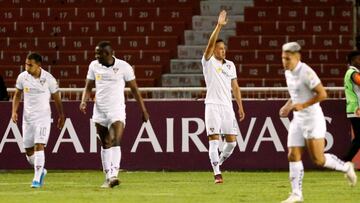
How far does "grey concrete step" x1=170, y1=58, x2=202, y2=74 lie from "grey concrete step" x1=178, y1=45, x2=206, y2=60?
360 millimetres

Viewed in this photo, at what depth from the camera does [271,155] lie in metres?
20.6

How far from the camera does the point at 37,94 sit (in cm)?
1645

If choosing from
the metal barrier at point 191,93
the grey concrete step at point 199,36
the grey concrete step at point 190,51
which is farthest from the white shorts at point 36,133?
the grey concrete step at point 199,36

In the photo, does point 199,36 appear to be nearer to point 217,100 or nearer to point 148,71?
point 148,71

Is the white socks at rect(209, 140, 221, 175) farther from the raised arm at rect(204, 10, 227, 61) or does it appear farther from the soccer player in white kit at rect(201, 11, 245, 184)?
the raised arm at rect(204, 10, 227, 61)

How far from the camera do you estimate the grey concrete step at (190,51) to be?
27297 mm

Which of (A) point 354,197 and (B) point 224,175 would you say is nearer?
(A) point 354,197

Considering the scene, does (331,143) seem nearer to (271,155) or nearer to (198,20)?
(271,155)

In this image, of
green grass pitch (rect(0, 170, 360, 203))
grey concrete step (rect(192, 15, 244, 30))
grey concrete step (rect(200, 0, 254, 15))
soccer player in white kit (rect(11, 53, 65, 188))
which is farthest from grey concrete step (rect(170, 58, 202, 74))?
soccer player in white kit (rect(11, 53, 65, 188))

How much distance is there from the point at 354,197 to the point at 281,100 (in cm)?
704

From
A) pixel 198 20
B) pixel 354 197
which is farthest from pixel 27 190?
pixel 198 20

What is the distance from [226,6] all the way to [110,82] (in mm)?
13551

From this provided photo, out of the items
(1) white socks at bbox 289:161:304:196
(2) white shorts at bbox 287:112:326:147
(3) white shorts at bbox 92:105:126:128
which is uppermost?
(2) white shorts at bbox 287:112:326:147

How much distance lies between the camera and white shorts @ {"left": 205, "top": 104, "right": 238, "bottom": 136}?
16.7 metres
